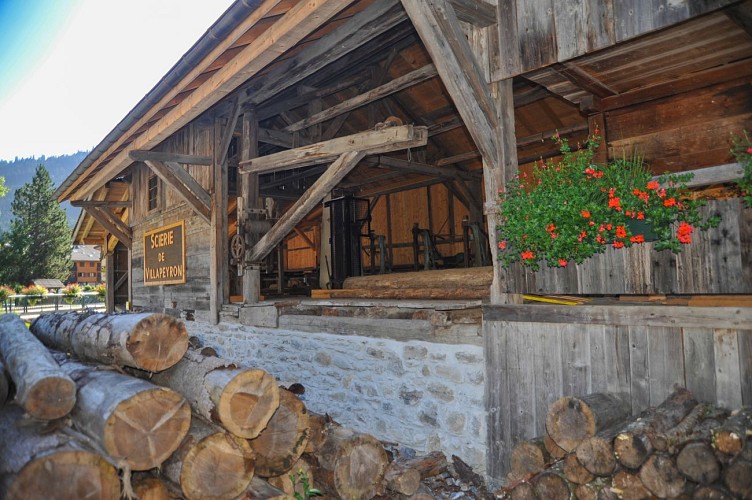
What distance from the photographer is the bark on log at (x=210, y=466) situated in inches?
106

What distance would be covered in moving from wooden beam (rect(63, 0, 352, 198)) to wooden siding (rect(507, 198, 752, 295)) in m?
2.69

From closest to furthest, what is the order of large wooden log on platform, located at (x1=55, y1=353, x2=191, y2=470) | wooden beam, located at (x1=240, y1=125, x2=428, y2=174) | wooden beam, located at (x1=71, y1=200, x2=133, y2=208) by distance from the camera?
large wooden log on platform, located at (x1=55, y1=353, x2=191, y2=470), wooden beam, located at (x1=240, y1=125, x2=428, y2=174), wooden beam, located at (x1=71, y1=200, x2=133, y2=208)

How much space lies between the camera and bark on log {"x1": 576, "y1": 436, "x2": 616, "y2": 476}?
2527mm

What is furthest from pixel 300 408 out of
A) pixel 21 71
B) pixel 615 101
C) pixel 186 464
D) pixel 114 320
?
pixel 21 71

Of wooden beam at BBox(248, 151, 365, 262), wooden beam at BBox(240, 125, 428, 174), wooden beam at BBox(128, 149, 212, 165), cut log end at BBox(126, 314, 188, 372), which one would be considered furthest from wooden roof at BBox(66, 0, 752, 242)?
cut log end at BBox(126, 314, 188, 372)

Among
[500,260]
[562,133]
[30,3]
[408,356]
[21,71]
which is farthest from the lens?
[21,71]

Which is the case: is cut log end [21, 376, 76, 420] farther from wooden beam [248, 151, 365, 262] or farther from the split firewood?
wooden beam [248, 151, 365, 262]

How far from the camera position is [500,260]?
13.9 feet

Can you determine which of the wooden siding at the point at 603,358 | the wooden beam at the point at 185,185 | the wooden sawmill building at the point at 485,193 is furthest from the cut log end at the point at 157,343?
the wooden beam at the point at 185,185

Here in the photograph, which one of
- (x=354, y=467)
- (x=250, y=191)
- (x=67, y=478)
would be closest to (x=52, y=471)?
(x=67, y=478)

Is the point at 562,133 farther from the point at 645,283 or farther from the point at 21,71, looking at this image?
the point at 21,71

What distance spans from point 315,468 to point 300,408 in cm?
68

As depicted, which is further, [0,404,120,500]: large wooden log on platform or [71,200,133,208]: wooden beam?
[71,200,133,208]: wooden beam

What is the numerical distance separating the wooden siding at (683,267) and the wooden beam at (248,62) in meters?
2.69
